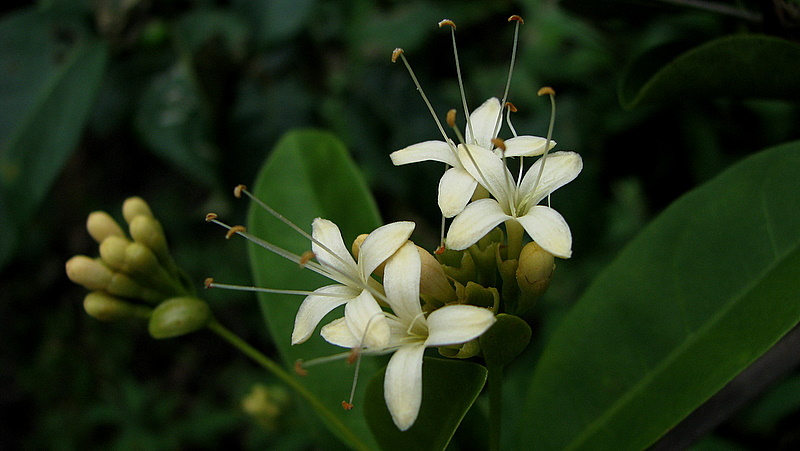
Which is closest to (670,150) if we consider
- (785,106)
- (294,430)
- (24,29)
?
(785,106)

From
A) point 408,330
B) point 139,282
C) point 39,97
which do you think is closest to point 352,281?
point 408,330

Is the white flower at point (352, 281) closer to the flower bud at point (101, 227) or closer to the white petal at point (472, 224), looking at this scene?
the white petal at point (472, 224)

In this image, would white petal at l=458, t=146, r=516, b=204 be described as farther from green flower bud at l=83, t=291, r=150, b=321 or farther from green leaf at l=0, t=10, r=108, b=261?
green leaf at l=0, t=10, r=108, b=261

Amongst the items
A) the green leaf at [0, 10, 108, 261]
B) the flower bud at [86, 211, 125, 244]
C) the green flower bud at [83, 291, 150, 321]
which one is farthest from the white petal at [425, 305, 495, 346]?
the green leaf at [0, 10, 108, 261]

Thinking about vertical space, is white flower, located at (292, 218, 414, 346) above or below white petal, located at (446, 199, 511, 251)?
below

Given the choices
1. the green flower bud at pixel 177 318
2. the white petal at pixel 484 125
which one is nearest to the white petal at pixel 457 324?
the white petal at pixel 484 125

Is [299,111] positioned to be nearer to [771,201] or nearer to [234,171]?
[234,171]

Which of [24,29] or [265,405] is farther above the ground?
[24,29]
